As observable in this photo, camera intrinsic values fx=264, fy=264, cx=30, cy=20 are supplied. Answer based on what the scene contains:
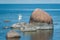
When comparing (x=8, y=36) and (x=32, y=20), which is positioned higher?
(x=32, y=20)

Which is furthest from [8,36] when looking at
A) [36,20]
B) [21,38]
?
[36,20]

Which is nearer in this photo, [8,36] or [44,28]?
[8,36]

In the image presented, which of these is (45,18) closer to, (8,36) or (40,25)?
(40,25)

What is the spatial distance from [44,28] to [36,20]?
77.6 inches

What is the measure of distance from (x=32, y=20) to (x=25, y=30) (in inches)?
130

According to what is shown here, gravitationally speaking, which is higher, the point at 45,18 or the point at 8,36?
the point at 45,18

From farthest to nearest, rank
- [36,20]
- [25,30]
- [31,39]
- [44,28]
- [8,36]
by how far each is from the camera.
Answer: [36,20] → [44,28] → [25,30] → [8,36] → [31,39]

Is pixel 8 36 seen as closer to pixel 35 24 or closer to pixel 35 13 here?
pixel 35 24

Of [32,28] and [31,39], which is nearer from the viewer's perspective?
[31,39]

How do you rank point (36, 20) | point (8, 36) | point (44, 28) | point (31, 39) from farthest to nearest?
point (36, 20) < point (44, 28) < point (8, 36) < point (31, 39)

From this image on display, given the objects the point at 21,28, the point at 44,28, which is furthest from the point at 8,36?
the point at 44,28

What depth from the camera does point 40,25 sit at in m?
17.8

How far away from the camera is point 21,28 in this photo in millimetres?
16453

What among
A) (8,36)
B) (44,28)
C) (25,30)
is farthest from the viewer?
(44,28)
